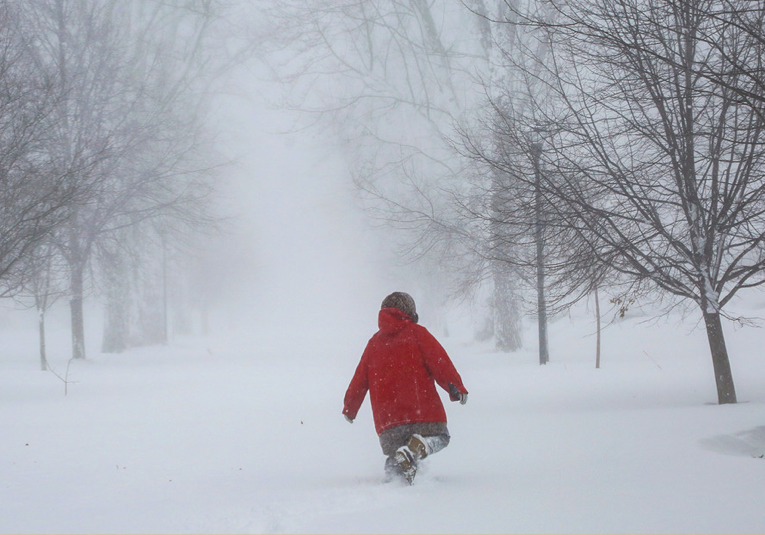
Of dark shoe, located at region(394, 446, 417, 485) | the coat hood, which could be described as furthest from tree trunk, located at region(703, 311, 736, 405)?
dark shoe, located at region(394, 446, 417, 485)

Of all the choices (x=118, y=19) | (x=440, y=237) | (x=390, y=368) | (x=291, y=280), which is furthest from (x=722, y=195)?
(x=291, y=280)

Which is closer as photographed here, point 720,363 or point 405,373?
point 405,373

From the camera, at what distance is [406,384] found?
203 inches

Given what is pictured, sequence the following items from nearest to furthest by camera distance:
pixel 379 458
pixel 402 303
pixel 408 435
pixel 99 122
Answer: pixel 408 435 < pixel 402 303 < pixel 379 458 < pixel 99 122

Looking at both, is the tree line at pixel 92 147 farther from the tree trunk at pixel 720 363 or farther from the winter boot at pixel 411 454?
the tree trunk at pixel 720 363

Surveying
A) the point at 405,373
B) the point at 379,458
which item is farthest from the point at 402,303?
the point at 379,458

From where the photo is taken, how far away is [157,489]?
5.95m

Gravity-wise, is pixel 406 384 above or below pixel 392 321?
below

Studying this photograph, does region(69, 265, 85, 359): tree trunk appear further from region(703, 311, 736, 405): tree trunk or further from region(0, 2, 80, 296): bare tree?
region(703, 311, 736, 405): tree trunk

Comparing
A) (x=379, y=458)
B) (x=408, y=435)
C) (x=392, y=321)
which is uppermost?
(x=392, y=321)

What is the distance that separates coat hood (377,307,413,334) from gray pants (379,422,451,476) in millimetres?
724

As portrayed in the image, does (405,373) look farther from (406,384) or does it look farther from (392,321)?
(392,321)

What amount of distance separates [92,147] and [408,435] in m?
11.1

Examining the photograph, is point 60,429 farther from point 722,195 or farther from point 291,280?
point 291,280
